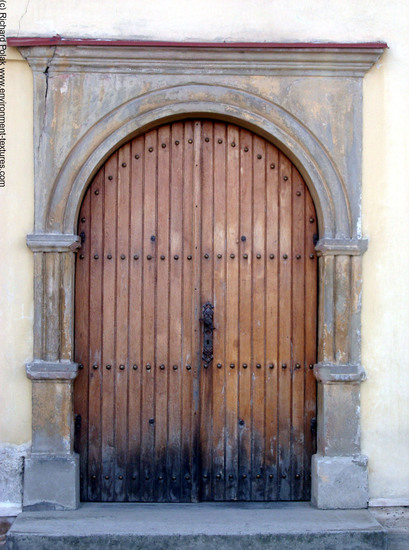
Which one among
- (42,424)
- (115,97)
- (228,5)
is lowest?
(42,424)

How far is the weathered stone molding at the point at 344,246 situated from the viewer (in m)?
4.07

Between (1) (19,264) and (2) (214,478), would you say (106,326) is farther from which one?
(2) (214,478)

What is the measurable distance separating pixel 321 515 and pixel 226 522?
0.59 m

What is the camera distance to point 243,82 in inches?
163

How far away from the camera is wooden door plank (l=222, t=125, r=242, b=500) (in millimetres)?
4246

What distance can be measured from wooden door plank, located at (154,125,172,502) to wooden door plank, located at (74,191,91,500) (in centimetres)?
46

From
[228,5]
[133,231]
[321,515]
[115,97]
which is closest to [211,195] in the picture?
[133,231]

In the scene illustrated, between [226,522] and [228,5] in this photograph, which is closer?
[226,522]

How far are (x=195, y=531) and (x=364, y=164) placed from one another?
2456 mm

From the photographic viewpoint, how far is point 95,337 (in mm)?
4230

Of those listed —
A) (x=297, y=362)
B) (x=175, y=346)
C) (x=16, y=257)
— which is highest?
(x=16, y=257)

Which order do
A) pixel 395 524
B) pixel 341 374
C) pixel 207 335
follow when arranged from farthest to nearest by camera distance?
pixel 207 335 → pixel 341 374 → pixel 395 524

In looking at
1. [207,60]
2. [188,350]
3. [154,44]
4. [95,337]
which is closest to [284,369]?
[188,350]

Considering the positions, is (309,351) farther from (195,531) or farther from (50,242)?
(50,242)
